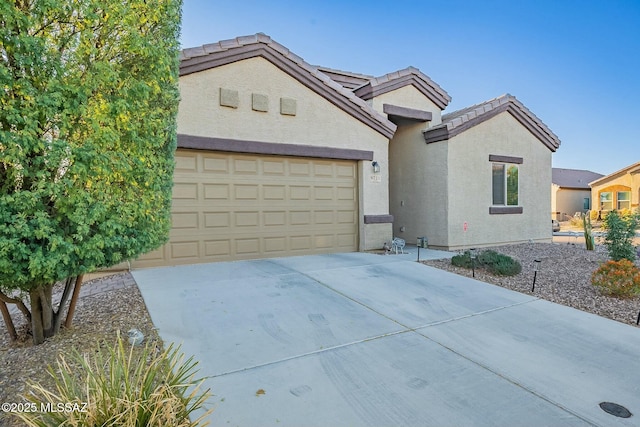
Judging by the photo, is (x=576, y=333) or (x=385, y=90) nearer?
(x=576, y=333)

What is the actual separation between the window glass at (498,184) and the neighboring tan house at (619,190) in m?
21.0

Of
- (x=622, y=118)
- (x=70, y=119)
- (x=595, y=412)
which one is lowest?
(x=595, y=412)

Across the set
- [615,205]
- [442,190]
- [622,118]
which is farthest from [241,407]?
[615,205]

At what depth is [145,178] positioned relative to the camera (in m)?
3.46

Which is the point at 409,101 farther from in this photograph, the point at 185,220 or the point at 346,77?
the point at 185,220

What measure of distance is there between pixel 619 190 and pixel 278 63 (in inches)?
1221

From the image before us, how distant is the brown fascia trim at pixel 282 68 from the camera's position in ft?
23.4

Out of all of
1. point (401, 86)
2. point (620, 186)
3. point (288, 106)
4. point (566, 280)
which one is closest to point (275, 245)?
point (288, 106)

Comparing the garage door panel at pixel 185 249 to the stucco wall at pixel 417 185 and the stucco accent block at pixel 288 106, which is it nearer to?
the stucco accent block at pixel 288 106

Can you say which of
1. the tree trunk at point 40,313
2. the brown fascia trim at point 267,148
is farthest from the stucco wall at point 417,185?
the tree trunk at point 40,313

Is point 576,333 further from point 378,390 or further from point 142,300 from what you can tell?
point 142,300

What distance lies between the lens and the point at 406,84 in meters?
10.6

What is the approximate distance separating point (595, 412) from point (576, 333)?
6.19 ft

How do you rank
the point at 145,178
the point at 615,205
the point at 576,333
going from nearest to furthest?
the point at 145,178, the point at 576,333, the point at 615,205
